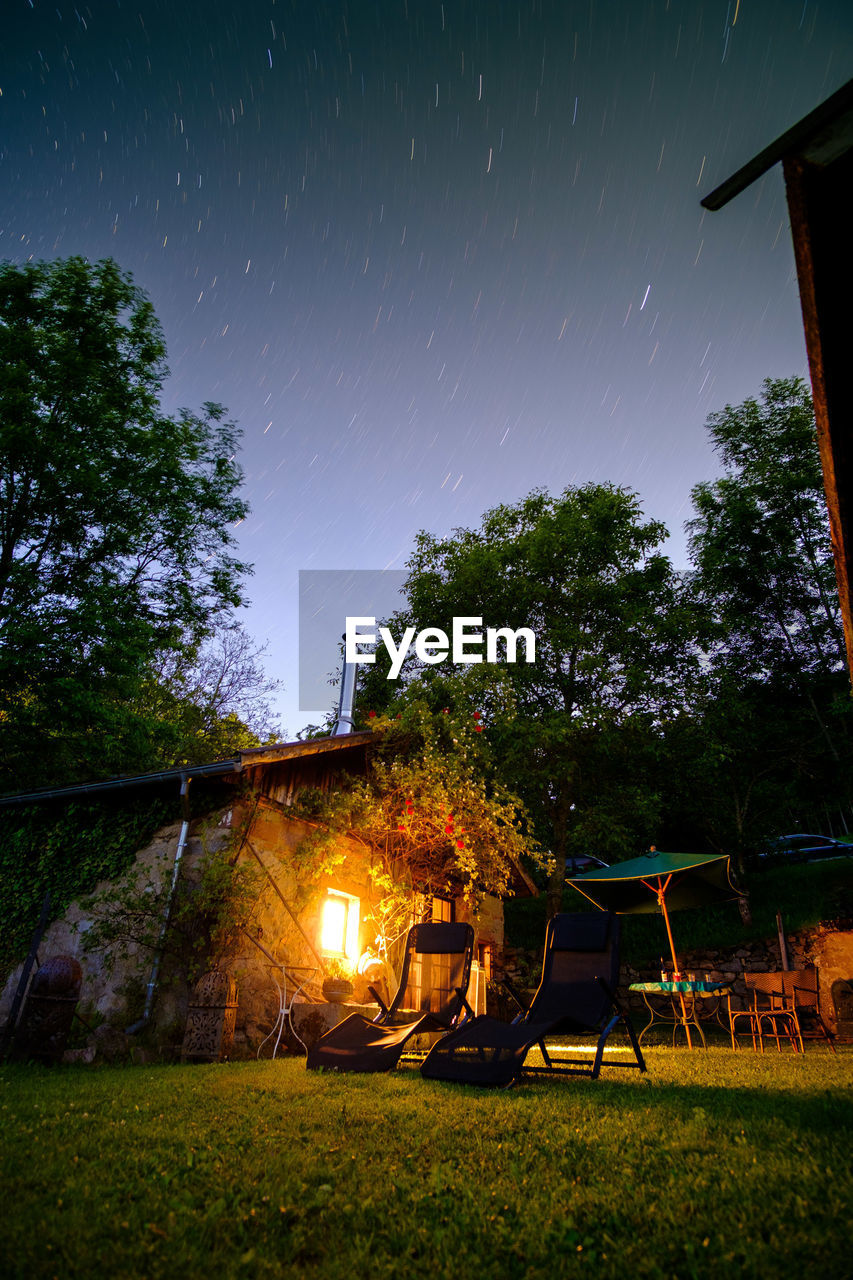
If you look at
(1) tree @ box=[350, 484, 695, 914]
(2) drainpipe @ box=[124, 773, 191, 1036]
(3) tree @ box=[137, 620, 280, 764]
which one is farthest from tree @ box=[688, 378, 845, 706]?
(2) drainpipe @ box=[124, 773, 191, 1036]

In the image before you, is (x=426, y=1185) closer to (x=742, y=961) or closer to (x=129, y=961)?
(x=129, y=961)

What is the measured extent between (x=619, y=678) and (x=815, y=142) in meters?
14.0

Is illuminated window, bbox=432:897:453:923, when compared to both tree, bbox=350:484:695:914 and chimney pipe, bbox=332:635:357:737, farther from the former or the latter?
chimney pipe, bbox=332:635:357:737

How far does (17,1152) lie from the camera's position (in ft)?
7.98

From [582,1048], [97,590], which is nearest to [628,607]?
[582,1048]

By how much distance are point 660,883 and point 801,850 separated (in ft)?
45.1

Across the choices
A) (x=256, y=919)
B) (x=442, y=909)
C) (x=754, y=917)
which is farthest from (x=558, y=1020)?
(x=754, y=917)

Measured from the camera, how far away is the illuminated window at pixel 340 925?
8.66 meters

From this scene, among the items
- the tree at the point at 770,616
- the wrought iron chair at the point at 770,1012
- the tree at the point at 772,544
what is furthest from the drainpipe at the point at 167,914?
the tree at the point at 772,544

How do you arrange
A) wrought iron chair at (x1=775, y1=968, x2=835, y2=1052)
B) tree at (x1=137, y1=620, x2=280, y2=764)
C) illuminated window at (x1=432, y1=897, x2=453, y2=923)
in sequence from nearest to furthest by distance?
wrought iron chair at (x1=775, y1=968, x2=835, y2=1052) → illuminated window at (x1=432, y1=897, x2=453, y2=923) → tree at (x1=137, y1=620, x2=280, y2=764)

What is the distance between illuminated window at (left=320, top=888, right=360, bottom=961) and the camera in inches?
341

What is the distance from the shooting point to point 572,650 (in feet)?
52.3

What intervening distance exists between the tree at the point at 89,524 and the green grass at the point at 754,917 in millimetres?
11339

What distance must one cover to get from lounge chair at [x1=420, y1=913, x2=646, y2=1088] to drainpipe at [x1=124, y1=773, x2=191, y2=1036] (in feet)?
12.0
